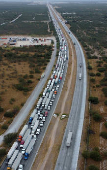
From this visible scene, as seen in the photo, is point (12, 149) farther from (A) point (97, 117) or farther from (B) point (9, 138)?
(A) point (97, 117)

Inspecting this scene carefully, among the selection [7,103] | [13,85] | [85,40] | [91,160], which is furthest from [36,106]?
[85,40]

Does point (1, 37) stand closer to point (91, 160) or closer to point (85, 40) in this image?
point (85, 40)

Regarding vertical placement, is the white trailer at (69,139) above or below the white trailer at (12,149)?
above

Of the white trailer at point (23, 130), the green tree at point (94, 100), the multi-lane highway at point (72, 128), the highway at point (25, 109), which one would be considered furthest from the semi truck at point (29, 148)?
the green tree at point (94, 100)

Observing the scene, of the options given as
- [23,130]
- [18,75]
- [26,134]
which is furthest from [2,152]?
[18,75]

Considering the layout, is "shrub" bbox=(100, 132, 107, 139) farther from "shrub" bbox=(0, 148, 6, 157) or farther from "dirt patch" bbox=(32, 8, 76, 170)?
"shrub" bbox=(0, 148, 6, 157)

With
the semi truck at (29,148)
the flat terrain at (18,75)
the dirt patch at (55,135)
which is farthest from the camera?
the flat terrain at (18,75)

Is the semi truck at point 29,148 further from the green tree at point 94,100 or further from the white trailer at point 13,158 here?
the green tree at point 94,100

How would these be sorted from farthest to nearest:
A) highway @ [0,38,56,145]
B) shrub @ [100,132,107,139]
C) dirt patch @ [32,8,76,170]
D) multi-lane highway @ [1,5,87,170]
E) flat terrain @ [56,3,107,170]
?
1. highway @ [0,38,56,145]
2. shrub @ [100,132,107,139]
3. flat terrain @ [56,3,107,170]
4. dirt patch @ [32,8,76,170]
5. multi-lane highway @ [1,5,87,170]

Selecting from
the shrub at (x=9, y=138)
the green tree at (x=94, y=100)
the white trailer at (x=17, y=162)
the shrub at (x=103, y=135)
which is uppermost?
the green tree at (x=94, y=100)

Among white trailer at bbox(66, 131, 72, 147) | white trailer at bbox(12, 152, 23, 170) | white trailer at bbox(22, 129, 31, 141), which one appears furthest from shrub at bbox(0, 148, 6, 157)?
white trailer at bbox(66, 131, 72, 147)

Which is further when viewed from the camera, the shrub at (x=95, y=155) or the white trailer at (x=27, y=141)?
the white trailer at (x=27, y=141)
